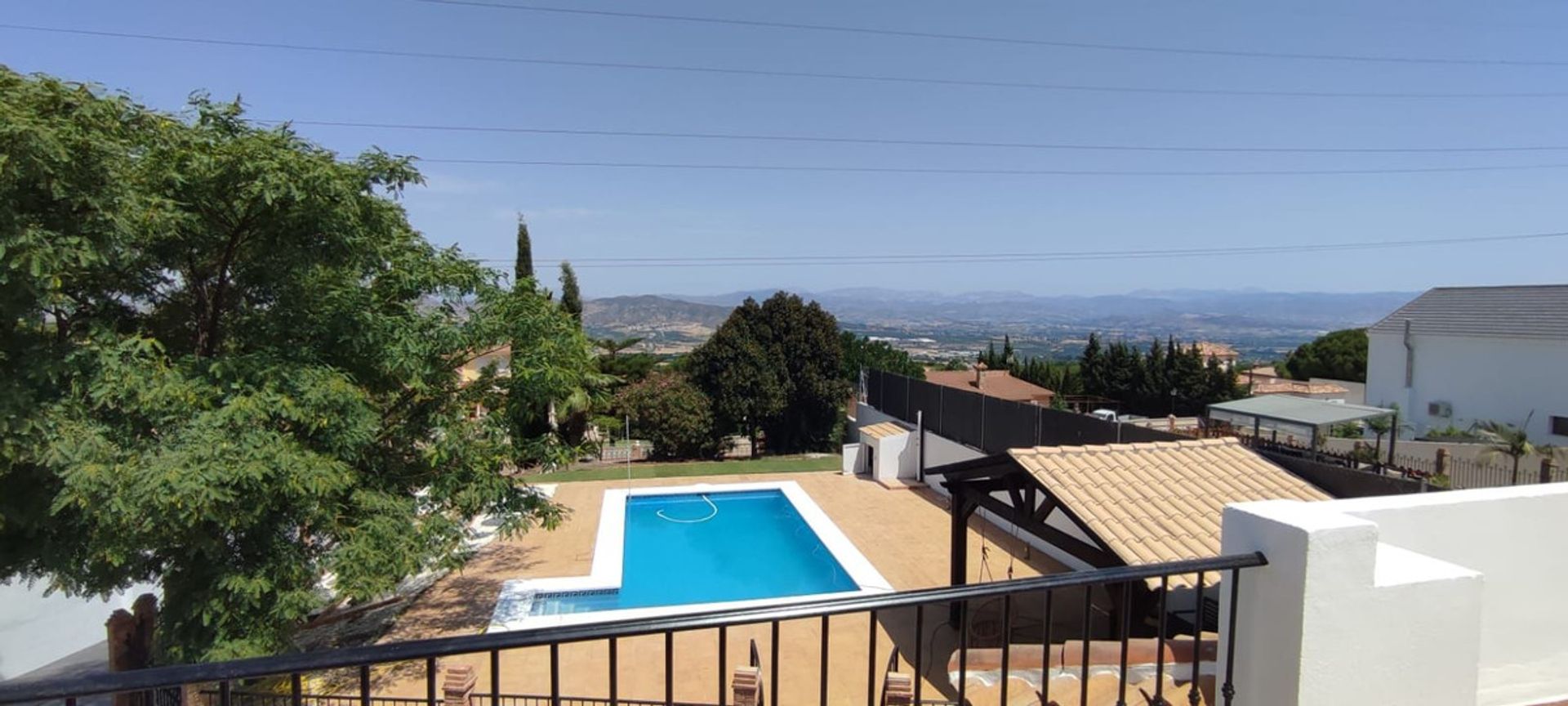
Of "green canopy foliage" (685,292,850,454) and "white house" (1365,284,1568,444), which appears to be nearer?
"white house" (1365,284,1568,444)

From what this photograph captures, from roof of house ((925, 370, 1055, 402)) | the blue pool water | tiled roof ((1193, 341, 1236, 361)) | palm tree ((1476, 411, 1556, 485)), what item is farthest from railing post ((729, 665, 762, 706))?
tiled roof ((1193, 341, 1236, 361))

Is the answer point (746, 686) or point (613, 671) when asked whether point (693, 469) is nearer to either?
point (746, 686)

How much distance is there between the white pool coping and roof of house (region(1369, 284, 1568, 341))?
1667 cm

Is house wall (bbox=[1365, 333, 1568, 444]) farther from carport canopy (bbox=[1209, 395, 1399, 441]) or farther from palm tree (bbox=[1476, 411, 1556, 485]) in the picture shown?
carport canopy (bbox=[1209, 395, 1399, 441])

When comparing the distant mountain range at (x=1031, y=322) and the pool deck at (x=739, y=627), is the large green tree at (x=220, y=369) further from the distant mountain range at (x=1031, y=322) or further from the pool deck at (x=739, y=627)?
the distant mountain range at (x=1031, y=322)

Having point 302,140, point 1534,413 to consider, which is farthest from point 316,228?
point 1534,413

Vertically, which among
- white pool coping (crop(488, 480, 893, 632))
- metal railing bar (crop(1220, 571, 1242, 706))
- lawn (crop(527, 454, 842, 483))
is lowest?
lawn (crop(527, 454, 842, 483))

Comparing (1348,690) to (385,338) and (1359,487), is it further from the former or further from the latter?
(385,338)

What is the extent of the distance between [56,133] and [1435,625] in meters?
7.90

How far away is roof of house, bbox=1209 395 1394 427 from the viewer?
450 inches

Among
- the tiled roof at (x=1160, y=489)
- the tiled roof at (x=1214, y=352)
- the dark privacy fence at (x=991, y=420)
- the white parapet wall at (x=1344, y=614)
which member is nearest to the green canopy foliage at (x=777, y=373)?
the dark privacy fence at (x=991, y=420)

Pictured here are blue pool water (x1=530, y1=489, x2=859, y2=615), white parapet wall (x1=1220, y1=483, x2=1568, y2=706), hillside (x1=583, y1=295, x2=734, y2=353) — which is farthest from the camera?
hillside (x1=583, y1=295, x2=734, y2=353)

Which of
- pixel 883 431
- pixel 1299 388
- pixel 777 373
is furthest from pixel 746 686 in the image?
pixel 1299 388

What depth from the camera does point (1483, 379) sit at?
58.2 feet
